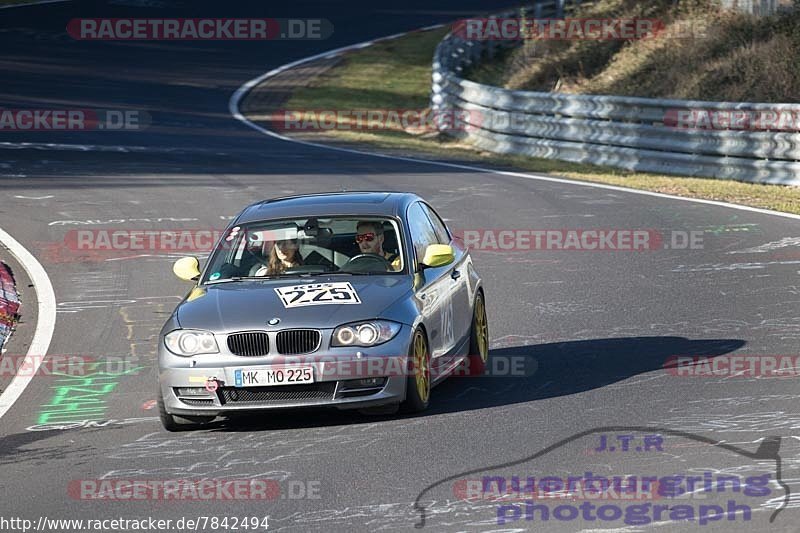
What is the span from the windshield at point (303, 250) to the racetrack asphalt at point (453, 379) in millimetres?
1010

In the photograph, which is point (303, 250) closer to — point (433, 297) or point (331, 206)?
point (331, 206)

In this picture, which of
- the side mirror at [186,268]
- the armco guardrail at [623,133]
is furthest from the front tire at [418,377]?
the armco guardrail at [623,133]

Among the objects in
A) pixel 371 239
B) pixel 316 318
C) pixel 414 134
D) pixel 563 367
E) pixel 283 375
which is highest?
pixel 371 239

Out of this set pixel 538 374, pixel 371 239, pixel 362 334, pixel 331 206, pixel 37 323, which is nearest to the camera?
pixel 362 334

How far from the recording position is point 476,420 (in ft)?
29.4

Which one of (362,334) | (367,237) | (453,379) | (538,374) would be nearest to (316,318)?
(362,334)

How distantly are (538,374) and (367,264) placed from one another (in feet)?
5.02

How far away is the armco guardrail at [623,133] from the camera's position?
70.5 ft

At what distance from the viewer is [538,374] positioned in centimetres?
1047

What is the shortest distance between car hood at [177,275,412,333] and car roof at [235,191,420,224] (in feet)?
2.21

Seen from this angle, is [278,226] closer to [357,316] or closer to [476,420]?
[357,316]

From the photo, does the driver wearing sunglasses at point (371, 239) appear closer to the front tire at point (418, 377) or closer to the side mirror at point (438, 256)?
the side mirror at point (438, 256)

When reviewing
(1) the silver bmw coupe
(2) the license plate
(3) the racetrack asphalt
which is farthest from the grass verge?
(2) the license plate

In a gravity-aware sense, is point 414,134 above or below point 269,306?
below
